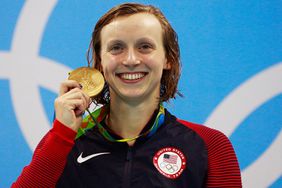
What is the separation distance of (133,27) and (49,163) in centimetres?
43

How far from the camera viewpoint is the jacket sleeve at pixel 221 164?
105 cm

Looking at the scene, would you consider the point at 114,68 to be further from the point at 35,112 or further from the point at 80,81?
the point at 35,112

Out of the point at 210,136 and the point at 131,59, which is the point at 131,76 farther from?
the point at 210,136

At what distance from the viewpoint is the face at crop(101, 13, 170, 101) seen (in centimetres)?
108

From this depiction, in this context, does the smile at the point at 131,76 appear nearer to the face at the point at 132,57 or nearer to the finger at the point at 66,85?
the face at the point at 132,57

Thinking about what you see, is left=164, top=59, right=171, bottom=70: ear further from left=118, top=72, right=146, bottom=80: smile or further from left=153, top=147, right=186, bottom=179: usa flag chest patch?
left=153, top=147, right=186, bottom=179: usa flag chest patch

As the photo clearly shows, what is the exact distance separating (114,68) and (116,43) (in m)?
0.07

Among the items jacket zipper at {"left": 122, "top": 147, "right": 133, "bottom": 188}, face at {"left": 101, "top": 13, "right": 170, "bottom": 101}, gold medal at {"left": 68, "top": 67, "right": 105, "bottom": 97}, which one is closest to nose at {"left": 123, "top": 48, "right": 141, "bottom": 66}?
face at {"left": 101, "top": 13, "right": 170, "bottom": 101}

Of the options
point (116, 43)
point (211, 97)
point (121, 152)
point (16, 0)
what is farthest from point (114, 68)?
point (16, 0)

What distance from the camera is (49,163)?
3.20 ft

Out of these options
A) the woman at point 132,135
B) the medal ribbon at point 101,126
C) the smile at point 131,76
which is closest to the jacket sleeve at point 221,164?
the woman at point 132,135

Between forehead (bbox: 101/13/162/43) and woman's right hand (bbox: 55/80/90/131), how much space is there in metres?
0.18

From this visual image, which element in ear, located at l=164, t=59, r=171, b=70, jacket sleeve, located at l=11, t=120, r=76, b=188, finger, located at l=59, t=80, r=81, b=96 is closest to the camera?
jacket sleeve, located at l=11, t=120, r=76, b=188

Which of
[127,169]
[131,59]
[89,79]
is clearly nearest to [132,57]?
[131,59]
